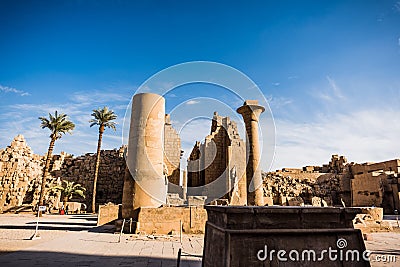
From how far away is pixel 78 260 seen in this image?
6215 mm

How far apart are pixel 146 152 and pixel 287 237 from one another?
29.6ft

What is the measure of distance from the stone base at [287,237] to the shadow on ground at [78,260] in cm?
339

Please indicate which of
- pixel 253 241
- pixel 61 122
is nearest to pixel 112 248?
pixel 253 241

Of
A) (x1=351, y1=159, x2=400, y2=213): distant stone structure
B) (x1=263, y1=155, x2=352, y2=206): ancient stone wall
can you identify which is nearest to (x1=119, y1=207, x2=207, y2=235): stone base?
(x1=263, y1=155, x2=352, y2=206): ancient stone wall

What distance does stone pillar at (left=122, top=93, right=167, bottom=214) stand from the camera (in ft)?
36.3

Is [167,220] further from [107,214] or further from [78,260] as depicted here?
[107,214]

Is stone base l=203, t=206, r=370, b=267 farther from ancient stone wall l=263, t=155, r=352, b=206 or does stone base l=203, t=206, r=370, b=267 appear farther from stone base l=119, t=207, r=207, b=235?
ancient stone wall l=263, t=155, r=352, b=206

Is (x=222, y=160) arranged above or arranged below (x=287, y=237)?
above

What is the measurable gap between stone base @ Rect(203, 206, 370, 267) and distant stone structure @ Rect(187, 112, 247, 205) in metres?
15.8

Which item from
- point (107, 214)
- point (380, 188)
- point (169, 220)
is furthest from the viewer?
point (380, 188)

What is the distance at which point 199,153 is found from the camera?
24.6 metres

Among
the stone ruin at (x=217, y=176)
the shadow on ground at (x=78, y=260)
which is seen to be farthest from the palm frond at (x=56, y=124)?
the shadow on ground at (x=78, y=260)

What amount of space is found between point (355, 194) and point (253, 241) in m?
29.5

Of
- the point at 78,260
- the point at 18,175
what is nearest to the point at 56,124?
the point at 18,175
